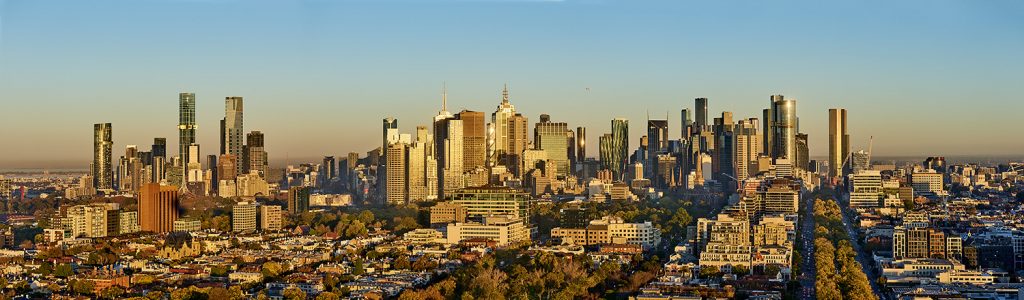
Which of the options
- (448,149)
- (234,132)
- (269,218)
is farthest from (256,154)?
(269,218)

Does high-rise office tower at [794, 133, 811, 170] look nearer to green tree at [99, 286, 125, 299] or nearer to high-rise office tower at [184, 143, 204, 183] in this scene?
high-rise office tower at [184, 143, 204, 183]

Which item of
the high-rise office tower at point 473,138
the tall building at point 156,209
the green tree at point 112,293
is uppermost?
the high-rise office tower at point 473,138

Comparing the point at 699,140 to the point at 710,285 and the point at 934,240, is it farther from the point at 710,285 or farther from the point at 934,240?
the point at 710,285

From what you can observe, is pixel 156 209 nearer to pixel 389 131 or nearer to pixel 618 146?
pixel 389 131

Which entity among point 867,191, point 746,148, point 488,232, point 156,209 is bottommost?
point 488,232

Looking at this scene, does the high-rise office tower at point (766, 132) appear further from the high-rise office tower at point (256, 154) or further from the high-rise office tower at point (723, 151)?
the high-rise office tower at point (256, 154)

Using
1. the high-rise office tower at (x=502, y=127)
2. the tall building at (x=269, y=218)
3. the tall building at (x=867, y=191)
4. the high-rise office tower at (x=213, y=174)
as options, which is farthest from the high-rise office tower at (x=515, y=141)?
the tall building at (x=269, y=218)

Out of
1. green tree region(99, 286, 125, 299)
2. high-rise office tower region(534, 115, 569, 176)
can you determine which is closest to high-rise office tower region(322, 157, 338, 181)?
high-rise office tower region(534, 115, 569, 176)
